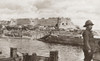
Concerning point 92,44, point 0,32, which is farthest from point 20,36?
point 92,44

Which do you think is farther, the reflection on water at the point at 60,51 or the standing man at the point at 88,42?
the reflection on water at the point at 60,51

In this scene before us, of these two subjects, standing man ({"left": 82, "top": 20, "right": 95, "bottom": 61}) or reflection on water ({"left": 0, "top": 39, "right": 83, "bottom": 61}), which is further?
reflection on water ({"left": 0, "top": 39, "right": 83, "bottom": 61})

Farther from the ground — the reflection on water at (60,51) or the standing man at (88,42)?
the standing man at (88,42)

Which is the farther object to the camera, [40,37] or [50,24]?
[50,24]

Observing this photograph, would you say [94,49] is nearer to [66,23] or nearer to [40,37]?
[40,37]

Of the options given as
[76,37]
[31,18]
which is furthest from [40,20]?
[76,37]

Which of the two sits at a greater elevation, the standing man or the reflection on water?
the standing man

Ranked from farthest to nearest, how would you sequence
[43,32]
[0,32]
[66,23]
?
1. [66,23]
2. [43,32]
3. [0,32]

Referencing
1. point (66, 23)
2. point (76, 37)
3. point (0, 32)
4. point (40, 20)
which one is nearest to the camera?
point (76, 37)

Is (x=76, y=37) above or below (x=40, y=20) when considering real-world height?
below

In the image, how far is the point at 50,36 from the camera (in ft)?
171

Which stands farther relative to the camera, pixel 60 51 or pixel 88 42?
pixel 60 51

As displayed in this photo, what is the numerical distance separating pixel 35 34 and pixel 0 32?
1104 centimetres

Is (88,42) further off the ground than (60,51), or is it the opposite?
(88,42)
